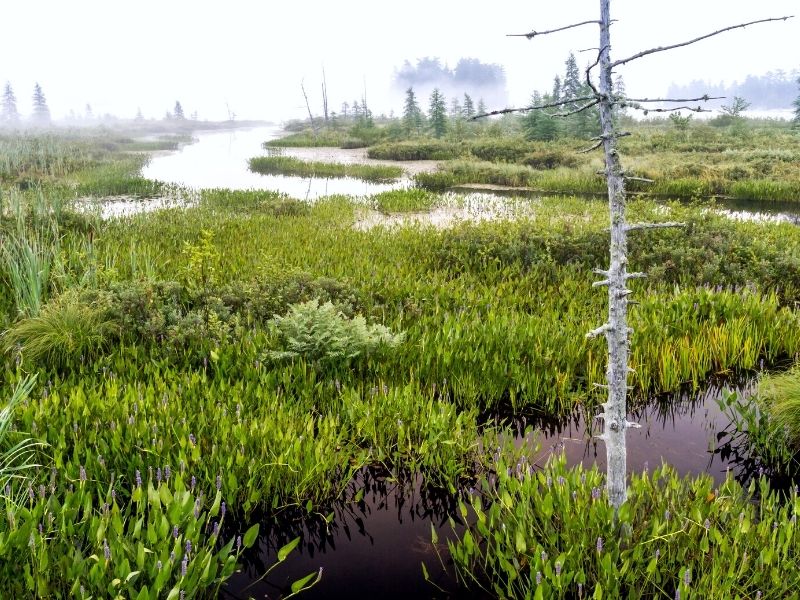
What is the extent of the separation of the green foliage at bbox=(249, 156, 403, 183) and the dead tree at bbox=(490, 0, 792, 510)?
83.3 ft

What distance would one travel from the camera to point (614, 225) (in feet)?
9.42

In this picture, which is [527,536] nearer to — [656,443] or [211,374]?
[656,443]

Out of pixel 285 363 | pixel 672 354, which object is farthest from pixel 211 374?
pixel 672 354

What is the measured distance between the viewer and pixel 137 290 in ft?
22.5

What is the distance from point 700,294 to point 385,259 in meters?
5.20

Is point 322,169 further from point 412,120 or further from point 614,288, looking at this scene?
point 614,288

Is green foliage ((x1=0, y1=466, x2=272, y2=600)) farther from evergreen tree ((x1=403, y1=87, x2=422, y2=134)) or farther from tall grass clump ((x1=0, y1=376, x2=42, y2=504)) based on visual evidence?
evergreen tree ((x1=403, y1=87, x2=422, y2=134))

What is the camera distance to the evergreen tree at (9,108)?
110m

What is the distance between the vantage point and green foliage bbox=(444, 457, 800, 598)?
2912 millimetres

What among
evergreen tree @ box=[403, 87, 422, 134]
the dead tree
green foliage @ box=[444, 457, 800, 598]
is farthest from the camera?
evergreen tree @ box=[403, 87, 422, 134]

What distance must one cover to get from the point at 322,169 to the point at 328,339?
26.8 metres

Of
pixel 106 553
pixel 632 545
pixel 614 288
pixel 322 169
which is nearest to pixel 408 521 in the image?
pixel 632 545

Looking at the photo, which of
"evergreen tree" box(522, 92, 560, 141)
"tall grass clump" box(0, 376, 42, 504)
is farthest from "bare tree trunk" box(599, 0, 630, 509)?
"evergreen tree" box(522, 92, 560, 141)

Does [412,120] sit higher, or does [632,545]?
[412,120]
